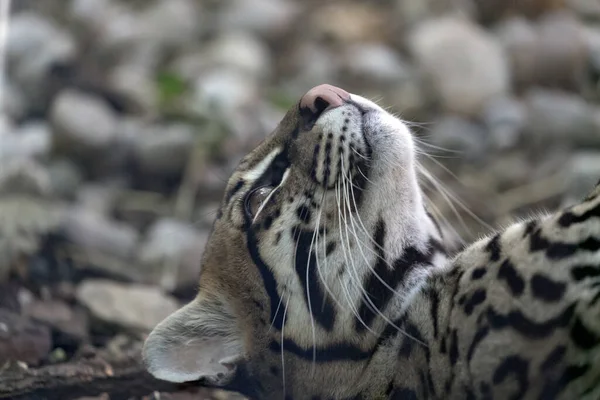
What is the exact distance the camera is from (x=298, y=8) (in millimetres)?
8570

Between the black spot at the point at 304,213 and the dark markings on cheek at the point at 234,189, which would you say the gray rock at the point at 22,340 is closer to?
the dark markings on cheek at the point at 234,189

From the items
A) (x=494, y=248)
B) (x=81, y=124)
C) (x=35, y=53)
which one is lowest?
(x=494, y=248)

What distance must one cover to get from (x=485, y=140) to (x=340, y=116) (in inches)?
134

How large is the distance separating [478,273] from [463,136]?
3619 mm

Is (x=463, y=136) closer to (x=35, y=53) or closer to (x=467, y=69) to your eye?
(x=467, y=69)

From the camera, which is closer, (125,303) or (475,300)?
(475,300)

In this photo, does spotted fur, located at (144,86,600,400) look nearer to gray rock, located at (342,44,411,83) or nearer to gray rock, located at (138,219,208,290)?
gray rock, located at (138,219,208,290)

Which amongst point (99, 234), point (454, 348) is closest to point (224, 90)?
point (99, 234)

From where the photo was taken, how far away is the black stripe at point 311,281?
10.5 feet

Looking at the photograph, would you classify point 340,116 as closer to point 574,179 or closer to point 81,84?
point 574,179

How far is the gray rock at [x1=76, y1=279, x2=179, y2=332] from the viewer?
431cm

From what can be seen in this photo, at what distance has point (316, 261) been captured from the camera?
3.23 metres

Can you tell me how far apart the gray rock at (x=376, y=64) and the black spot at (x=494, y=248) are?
3.69 metres

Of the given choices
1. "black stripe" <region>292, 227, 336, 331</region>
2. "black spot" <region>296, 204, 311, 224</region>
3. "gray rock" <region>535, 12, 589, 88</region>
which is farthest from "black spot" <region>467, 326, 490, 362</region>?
"gray rock" <region>535, 12, 589, 88</region>
